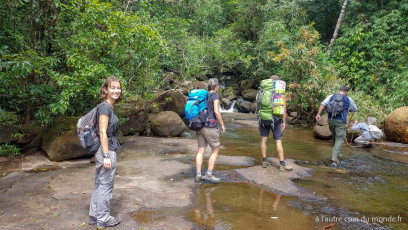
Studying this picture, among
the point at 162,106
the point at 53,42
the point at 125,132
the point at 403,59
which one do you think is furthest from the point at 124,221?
the point at 403,59

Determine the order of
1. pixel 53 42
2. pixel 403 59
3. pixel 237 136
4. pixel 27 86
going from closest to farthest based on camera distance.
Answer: pixel 27 86, pixel 53 42, pixel 237 136, pixel 403 59

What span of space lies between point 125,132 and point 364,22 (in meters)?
17.2

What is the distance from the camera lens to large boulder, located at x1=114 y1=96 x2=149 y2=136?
943 centimetres

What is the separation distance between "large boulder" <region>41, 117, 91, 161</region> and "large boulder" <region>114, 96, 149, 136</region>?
2525 millimetres

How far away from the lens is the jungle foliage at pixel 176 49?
6168 mm

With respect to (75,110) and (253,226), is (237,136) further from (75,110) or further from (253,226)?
(253,226)

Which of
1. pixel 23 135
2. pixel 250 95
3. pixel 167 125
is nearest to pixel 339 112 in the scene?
pixel 167 125

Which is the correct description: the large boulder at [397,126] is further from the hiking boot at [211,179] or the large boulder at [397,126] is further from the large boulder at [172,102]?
the large boulder at [172,102]

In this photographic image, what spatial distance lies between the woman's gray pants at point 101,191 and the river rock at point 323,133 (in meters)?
9.29

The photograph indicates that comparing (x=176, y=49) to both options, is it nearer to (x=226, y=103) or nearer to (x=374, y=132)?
(x=374, y=132)

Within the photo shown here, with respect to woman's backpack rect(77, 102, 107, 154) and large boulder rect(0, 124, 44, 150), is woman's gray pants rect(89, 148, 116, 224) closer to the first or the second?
woman's backpack rect(77, 102, 107, 154)

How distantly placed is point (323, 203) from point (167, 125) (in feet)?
22.2

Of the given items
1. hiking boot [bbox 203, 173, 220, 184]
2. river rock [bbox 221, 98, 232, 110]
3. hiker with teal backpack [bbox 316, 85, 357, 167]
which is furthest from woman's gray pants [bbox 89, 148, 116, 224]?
river rock [bbox 221, 98, 232, 110]

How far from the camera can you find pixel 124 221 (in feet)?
11.6
